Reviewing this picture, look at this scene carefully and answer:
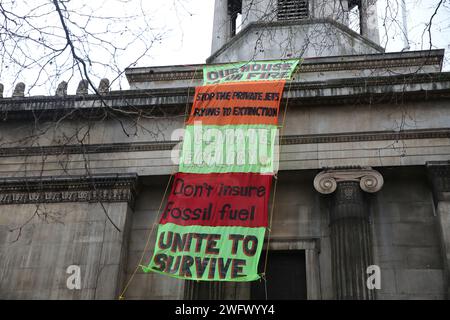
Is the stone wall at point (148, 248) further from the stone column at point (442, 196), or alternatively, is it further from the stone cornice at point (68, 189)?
the stone column at point (442, 196)

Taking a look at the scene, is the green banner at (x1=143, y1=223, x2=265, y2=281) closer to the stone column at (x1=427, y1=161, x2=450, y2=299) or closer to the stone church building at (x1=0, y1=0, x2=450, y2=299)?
the stone church building at (x1=0, y1=0, x2=450, y2=299)

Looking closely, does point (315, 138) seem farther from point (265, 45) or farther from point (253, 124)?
point (265, 45)

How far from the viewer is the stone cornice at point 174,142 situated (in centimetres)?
1630

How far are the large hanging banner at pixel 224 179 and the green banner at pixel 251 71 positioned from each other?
0.11 feet

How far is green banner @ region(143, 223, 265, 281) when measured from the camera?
14.2m

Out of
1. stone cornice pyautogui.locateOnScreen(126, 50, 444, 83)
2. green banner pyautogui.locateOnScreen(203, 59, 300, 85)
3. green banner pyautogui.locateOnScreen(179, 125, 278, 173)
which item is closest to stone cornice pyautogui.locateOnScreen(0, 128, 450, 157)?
green banner pyautogui.locateOnScreen(179, 125, 278, 173)

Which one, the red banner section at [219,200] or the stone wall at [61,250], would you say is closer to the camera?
the red banner section at [219,200]

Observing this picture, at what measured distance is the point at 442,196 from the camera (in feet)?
50.6

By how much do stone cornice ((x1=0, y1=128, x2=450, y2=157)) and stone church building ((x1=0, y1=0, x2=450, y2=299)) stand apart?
0.04m

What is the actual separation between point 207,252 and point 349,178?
5.12 metres

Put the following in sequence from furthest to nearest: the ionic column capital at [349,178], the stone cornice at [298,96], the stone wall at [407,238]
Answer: the stone cornice at [298,96] < the ionic column capital at [349,178] < the stone wall at [407,238]

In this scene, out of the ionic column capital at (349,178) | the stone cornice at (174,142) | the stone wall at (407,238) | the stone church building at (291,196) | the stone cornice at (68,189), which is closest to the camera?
the stone wall at (407,238)

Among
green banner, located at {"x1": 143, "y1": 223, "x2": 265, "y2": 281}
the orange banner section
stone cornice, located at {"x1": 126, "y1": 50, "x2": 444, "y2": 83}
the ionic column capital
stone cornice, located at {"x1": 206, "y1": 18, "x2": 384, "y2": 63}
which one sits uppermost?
stone cornice, located at {"x1": 206, "y1": 18, "x2": 384, "y2": 63}

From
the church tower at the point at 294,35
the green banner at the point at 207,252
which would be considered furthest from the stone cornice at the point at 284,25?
the green banner at the point at 207,252
